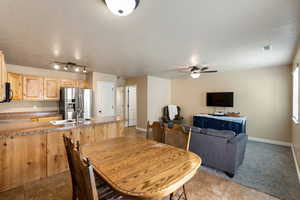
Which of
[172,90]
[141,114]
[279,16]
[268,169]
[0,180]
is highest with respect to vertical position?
[279,16]

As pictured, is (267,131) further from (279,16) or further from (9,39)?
(9,39)

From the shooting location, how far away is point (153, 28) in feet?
6.38

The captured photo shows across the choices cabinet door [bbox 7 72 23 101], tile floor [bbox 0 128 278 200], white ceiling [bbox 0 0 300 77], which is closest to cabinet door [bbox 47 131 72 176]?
tile floor [bbox 0 128 278 200]

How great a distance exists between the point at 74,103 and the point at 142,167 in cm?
390

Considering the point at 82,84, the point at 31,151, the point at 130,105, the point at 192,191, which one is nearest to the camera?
the point at 192,191

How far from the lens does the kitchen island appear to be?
1940 mm

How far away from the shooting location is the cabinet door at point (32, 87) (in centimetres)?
380

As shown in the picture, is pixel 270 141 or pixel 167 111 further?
pixel 167 111

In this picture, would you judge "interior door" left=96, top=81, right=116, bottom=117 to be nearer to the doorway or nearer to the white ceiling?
the doorway

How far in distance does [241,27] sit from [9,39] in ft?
12.1

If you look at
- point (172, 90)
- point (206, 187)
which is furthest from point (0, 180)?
point (172, 90)

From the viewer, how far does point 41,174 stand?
2223 millimetres

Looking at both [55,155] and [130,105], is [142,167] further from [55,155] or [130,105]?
[130,105]

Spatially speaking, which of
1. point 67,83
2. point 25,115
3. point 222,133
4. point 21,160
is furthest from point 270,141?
point 25,115
